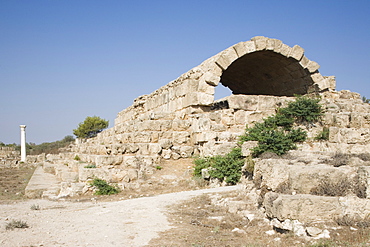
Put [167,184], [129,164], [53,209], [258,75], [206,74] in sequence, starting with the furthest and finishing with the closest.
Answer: [258,75]
[206,74]
[129,164]
[167,184]
[53,209]

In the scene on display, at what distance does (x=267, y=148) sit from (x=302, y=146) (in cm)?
146

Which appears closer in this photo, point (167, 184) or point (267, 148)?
point (267, 148)

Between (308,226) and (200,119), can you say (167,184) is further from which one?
(308,226)

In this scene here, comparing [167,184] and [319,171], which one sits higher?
[319,171]

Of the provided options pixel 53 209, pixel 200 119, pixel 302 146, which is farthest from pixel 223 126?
pixel 53 209

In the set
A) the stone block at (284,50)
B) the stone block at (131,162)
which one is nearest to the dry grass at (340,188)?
the stone block at (131,162)

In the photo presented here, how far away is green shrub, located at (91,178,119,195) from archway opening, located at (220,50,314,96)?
7416 mm

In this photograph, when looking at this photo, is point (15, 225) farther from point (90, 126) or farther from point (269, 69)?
point (90, 126)

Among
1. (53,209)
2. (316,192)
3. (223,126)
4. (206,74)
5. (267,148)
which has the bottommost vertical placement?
(53,209)

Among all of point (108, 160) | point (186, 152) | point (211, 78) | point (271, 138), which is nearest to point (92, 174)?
point (108, 160)

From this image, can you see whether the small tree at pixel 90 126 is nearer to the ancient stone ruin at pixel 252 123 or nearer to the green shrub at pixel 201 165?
the ancient stone ruin at pixel 252 123

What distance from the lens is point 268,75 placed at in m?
14.6

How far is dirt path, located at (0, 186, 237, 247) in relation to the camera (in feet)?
13.5

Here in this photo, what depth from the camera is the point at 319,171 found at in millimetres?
4457
